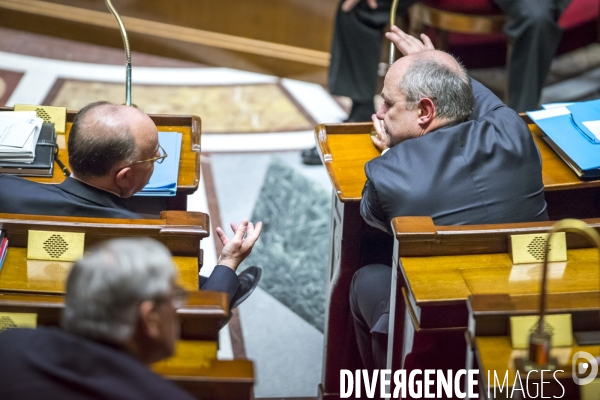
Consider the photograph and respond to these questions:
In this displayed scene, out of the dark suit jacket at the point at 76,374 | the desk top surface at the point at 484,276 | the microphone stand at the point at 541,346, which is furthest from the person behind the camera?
the desk top surface at the point at 484,276

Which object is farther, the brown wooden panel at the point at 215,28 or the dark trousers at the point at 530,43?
the brown wooden panel at the point at 215,28

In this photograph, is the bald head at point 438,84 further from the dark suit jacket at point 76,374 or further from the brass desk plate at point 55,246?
the dark suit jacket at point 76,374

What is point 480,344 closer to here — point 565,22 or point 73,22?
point 565,22

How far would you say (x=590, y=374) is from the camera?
1.64m

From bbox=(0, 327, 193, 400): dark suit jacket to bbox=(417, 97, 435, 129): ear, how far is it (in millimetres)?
1228

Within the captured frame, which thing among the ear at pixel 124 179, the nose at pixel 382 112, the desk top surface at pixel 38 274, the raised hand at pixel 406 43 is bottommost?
the desk top surface at pixel 38 274

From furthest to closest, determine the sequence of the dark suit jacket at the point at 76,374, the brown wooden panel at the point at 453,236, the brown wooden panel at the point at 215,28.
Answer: the brown wooden panel at the point at 215,28
the brown wooden panel at the point at 453,236
the dark suit jacket at the point at 76,374

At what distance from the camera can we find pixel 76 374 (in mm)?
1308

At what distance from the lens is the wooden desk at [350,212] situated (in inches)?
97.0

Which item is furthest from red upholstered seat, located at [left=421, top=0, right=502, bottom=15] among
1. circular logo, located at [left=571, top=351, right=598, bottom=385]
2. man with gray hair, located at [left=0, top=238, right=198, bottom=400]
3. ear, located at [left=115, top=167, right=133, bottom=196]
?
man with gray hair, located at [left=0, top=238, right=198, bottom=400]

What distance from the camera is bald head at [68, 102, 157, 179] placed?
2.21 metres

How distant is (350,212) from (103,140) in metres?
0.72

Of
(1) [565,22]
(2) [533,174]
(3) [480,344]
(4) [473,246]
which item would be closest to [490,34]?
(1) [565,22]

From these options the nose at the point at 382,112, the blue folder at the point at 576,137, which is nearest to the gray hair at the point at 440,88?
the nose at the point at 382,112
